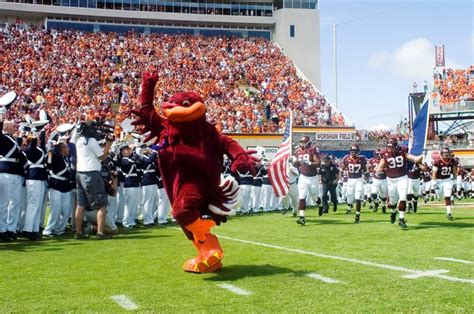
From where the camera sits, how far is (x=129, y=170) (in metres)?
12.2

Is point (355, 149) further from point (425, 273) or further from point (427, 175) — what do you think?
point (427, 175)

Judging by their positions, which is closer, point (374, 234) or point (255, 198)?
point (374, 234)

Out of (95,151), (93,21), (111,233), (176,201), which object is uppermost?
(93,21)

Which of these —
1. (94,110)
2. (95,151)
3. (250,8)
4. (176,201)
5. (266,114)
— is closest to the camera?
(176,201)

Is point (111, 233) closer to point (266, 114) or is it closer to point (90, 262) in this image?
point (90, 262)

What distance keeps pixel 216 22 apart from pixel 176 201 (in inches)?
1607

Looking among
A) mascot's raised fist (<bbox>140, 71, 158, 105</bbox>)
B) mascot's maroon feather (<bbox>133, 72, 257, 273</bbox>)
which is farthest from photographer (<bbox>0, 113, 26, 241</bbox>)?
mascot's maroon feather (<bbox>133, 72, 257, 273</bbox>)

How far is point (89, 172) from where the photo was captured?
31.1ft

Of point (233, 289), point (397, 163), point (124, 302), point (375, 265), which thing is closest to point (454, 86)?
point (397, 163)

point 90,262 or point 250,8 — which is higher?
point 250,8

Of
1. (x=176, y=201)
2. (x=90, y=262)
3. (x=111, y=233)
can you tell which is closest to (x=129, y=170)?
(x=111, y=233)

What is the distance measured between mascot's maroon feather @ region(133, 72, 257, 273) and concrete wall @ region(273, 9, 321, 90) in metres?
40.7

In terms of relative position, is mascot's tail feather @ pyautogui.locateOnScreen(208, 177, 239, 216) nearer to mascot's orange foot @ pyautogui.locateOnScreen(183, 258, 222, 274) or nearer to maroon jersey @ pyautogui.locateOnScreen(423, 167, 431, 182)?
mascot's orange foot @ pyautogui.locateOnScreen(183, 258, 222, 274)

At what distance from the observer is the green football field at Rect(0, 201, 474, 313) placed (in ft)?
15.7
